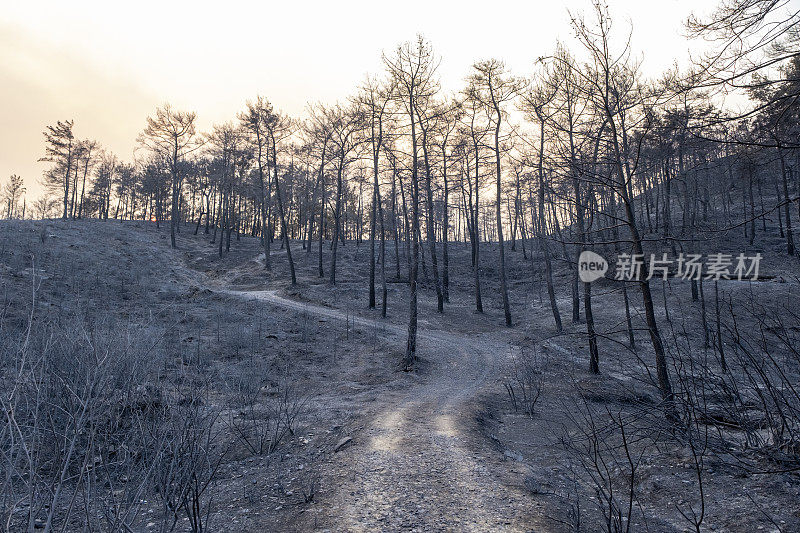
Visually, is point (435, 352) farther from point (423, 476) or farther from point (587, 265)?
point (423, 476)

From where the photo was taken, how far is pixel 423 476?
18.5 ft

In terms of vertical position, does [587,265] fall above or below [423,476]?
above

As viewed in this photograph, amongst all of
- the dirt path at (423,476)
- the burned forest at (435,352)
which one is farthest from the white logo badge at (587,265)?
the dirt path at (423,476)

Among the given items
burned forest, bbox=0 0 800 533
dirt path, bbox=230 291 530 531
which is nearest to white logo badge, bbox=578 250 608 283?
burned forest, bbox=0 0 800 533

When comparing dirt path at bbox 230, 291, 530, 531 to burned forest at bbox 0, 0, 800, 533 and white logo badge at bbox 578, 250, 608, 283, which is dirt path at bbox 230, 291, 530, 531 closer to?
burned forest at bbox 0, 0, 800, 533

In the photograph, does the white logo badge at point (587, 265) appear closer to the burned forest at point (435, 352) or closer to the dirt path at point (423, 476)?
the burned forest at point (435, 352)

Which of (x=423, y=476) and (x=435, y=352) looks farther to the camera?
(x=435, y=352)

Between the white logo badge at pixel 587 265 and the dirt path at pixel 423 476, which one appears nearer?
the dirt path at pixel 423 476

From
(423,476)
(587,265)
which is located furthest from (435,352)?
(423,476)

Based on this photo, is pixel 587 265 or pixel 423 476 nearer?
pixel 423 476

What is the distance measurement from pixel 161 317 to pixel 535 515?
16.8 m

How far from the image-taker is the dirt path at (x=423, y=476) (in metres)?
4.54

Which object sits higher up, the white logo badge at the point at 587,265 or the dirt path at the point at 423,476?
the white logo badge at the point at 587,265

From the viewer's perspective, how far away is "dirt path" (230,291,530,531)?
14.9 feet
